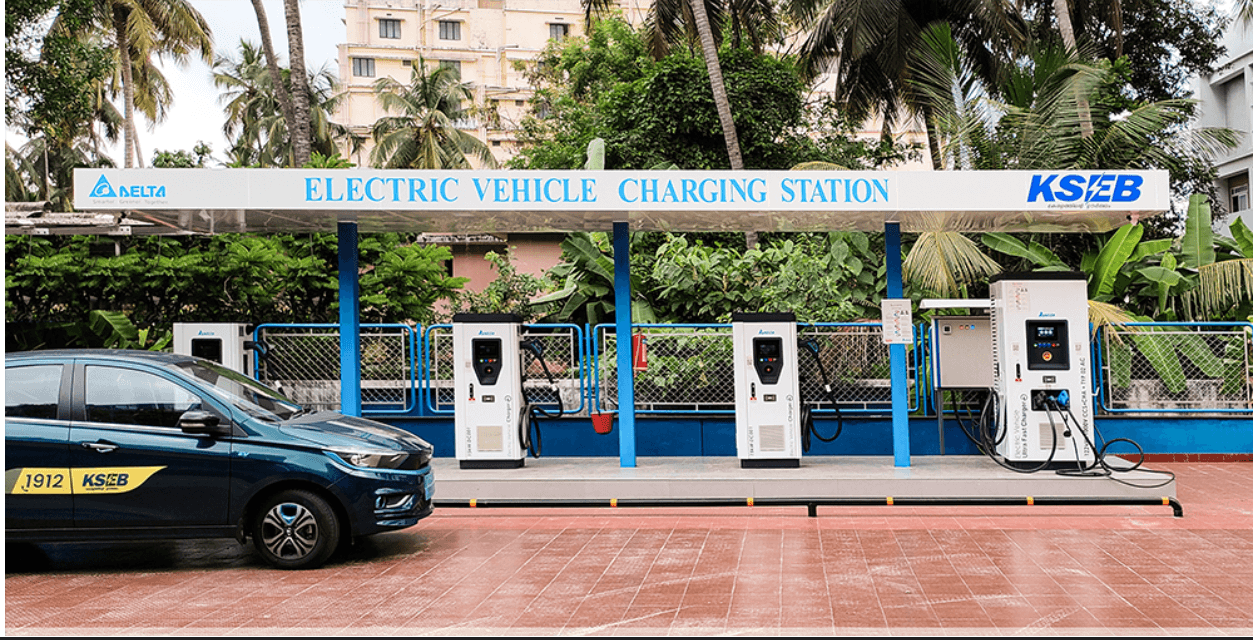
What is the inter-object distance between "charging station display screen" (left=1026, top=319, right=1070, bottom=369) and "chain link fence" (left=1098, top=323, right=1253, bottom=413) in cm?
293

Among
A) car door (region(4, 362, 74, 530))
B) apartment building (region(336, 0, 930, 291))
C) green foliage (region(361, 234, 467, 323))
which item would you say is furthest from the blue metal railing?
apartment building (region(336, 0, 930, 291))

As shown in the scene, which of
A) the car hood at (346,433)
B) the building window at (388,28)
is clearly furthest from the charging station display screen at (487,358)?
→ the building window at (388,28)

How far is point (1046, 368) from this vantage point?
1014 cm

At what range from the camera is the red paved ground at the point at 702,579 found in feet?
18.7

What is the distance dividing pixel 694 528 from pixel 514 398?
2868 mm

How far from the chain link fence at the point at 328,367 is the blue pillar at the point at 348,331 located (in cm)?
139

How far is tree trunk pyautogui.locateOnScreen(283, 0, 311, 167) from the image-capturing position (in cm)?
1859

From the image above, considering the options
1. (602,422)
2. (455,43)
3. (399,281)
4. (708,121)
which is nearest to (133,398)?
(602,422)

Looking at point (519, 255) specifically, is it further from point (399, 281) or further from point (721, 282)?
point (721, 282)

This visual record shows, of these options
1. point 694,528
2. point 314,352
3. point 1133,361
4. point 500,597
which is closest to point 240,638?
point 500,597

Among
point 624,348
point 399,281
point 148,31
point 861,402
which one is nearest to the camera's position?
point 624,348

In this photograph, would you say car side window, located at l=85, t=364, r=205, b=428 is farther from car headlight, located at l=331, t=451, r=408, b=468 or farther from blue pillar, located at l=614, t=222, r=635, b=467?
blue pillar, located at l=614, t=222, r=635, b=467

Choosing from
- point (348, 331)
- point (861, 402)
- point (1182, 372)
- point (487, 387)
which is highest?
point (348, 331)

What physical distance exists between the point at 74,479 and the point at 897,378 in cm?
805
